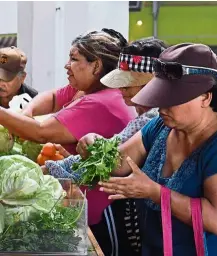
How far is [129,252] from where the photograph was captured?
2836 millimetres

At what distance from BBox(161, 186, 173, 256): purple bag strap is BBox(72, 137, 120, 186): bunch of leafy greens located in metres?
0.23

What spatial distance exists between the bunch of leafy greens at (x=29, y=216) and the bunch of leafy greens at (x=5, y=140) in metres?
1.27

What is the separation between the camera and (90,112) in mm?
2840

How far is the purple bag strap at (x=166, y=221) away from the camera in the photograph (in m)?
1.95

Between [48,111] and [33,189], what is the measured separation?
208 cm

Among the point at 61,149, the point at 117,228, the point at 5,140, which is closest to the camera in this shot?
the point at 117,228

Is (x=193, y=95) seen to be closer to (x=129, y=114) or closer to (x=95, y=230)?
(x=129, y=114)

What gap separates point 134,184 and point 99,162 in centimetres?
19

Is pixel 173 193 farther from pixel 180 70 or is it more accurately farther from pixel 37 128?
pixel 37 128

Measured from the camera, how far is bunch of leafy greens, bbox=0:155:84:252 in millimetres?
1692

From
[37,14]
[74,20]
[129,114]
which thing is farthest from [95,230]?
[37,14]

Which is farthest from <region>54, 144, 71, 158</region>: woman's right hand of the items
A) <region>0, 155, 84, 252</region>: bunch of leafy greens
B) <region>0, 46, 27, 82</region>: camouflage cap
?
<region>0, 155, 84, 252</region>: bunch of leafy greens

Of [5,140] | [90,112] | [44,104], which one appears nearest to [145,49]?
[90,112]

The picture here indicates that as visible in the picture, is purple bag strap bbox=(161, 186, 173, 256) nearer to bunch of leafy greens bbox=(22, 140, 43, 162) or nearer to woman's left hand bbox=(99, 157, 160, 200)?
woman's left hand bbox=(99, 157, 160, 200)
